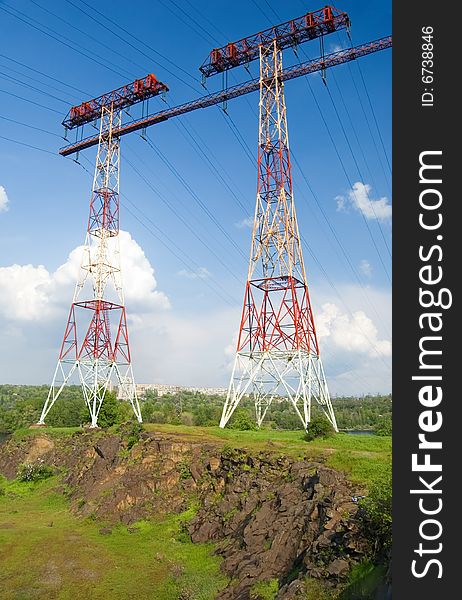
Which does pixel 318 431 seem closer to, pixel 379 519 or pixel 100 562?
pixel 100 562

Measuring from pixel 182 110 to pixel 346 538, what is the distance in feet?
119

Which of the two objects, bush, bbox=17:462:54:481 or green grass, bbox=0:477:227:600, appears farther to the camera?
bush, bbox=17:462:54:481

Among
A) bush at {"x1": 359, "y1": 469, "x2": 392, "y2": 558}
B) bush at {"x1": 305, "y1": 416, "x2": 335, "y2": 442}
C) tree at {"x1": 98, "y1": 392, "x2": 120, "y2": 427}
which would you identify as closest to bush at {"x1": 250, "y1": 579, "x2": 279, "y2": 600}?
bush at {"x1": 359, "y1": 469, "x2": 392, "y2": 558}

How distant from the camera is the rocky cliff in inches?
537

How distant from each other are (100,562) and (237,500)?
642 centimetres

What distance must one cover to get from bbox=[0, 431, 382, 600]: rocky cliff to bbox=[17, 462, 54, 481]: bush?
3.73ft

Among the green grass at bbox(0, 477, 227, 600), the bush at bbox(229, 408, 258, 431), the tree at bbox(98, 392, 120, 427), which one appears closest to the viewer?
the green grass at bbox(0, 477, 227, 600)

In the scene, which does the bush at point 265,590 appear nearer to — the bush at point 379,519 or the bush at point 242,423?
the bush at point 379,519

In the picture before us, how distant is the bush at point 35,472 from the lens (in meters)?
34.3

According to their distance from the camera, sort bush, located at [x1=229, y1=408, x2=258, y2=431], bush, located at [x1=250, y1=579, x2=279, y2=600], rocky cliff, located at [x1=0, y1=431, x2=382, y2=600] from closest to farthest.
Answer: bush, located at [x1=250, y1=579, x2=279, y2=600] → rocky cliff, located at [x1=0, y1=431, x2=382, y2=600] → bush, located at [x1=229, y1=408, x2=258, y2=431]

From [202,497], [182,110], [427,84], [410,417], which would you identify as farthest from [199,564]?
[182,110]

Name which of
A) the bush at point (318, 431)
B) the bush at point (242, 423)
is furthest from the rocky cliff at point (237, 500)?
the bush at point (242, 423)

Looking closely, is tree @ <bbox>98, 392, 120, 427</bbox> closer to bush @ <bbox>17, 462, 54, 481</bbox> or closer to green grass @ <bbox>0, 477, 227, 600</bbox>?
bush @ <bbox>17, 462, 54, 481</bbox>

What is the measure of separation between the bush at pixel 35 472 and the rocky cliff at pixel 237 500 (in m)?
1.14
